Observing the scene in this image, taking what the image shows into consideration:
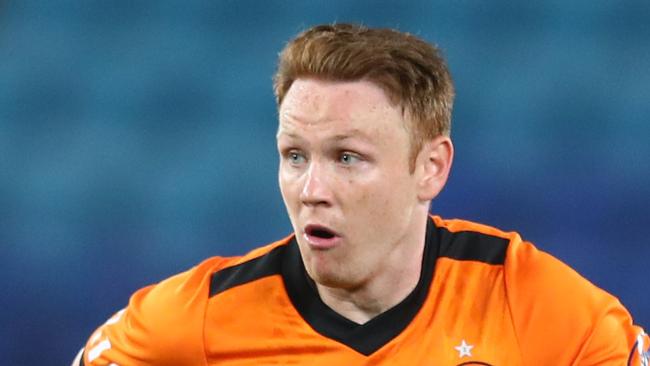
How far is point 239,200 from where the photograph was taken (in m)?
3.60

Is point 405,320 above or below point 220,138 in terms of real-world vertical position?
below

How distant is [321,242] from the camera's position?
183 centimetres

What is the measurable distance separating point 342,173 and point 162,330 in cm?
43

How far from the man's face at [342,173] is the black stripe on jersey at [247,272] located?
175mm

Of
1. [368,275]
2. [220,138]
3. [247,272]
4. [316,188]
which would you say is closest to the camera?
[316,188]

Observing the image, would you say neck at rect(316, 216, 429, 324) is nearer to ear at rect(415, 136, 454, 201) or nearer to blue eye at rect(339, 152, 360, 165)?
ear at rect(415, 136, 454, 201)

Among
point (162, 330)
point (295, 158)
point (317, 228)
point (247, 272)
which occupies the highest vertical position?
point (295, 158)

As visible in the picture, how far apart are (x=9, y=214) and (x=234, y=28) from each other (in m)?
1.03

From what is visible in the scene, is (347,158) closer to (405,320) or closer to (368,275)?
(368,275)

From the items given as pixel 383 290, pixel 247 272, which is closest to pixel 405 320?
pixel 383 290

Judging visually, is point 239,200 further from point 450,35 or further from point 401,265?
point 401,265

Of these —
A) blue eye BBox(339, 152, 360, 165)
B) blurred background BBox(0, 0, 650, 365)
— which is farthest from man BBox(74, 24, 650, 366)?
blurred background BBox(0, 0, 650, 365)

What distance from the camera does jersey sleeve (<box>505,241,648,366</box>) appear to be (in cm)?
187

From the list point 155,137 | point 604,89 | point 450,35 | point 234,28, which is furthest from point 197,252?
point 604,89
